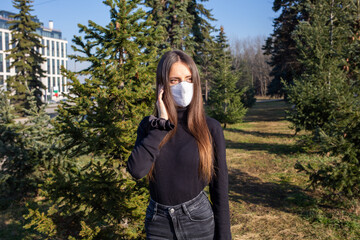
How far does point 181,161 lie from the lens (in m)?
1.95

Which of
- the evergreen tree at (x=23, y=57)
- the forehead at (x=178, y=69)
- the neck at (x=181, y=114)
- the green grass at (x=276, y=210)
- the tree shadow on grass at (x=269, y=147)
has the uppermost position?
the evergreen tree at (x=23, y=57)

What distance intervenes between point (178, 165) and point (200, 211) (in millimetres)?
373

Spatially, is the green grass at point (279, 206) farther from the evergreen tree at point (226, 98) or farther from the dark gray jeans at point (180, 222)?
the evergreen tree at point (226, 98)

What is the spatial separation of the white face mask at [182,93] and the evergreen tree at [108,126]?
1.75 m

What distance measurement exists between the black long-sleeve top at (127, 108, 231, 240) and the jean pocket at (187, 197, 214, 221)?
0.06 metres

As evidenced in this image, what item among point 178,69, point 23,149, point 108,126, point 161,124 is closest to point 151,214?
point 161,124

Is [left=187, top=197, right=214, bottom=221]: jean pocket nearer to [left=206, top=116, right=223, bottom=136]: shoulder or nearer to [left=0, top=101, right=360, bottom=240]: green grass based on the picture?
[left=206, top=116, right=223, bottom=136]: shoulder

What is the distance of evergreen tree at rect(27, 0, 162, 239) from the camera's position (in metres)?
3.62

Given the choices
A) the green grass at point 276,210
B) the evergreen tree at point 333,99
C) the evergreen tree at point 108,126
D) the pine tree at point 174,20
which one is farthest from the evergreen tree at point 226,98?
the evergreen tree at point 108,126

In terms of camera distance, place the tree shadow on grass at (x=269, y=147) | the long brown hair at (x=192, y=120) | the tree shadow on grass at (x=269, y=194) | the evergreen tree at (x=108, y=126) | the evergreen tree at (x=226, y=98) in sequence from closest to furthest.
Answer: the long brown hair at (x=192, y=120), the evergreen tree at (x=108, y=126), the tree shadow on grass at (x=269, y=194), the tree shadow on grass at (x=269, y=147), the evergreen tree at (x=226, y=98)

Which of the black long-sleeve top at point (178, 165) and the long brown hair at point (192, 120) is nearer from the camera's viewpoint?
the black long-sleeve top at point (178, 165)

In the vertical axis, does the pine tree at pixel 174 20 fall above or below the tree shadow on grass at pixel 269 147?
above

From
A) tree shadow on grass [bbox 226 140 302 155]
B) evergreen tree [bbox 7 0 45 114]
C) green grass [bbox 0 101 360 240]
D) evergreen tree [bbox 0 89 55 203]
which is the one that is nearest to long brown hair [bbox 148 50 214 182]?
green grass [bbox 0 101 360 240]

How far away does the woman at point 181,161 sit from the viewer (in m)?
1.90
